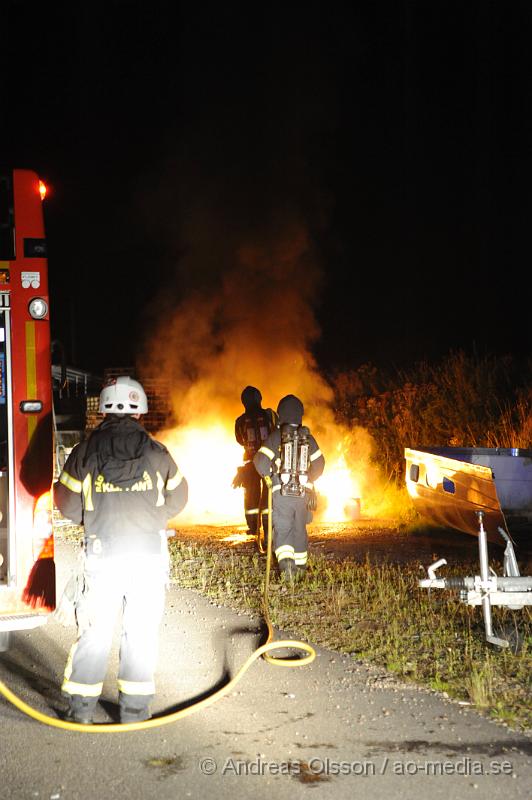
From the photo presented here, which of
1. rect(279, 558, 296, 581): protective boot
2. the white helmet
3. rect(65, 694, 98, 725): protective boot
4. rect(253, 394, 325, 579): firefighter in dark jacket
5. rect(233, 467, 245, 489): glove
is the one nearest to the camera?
rect(65, 694, 98, 725): protective boot

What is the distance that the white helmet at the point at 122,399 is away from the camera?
15.5ft

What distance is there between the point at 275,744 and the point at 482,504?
3772 mm

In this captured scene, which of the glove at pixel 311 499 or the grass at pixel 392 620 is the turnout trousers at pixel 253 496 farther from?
the glove at pixel 311 499

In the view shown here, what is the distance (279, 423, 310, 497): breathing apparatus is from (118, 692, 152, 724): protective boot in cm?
404

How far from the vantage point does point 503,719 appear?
448 cm

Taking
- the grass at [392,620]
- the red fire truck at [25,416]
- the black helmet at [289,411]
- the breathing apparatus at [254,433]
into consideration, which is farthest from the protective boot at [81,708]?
the breathing apparatus at [254,433]

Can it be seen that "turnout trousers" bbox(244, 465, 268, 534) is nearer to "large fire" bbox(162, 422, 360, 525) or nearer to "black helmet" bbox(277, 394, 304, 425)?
"large fire" bbox(162, 422, 360, 525)

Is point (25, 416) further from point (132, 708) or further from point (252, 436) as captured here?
point (252, 436)

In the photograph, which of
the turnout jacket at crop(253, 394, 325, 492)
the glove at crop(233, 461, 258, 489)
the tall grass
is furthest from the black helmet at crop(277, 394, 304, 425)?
the tall grass

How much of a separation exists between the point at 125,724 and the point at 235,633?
2.04 m

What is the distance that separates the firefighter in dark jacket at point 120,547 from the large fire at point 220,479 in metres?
7.86

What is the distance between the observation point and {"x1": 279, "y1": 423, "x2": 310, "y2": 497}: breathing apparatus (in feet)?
27.3

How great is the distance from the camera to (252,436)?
33.4 ft

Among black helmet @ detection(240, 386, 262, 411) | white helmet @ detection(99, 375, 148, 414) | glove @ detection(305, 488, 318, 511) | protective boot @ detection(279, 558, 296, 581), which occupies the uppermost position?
black helmet @ detection(240, 386, 262, 411)
